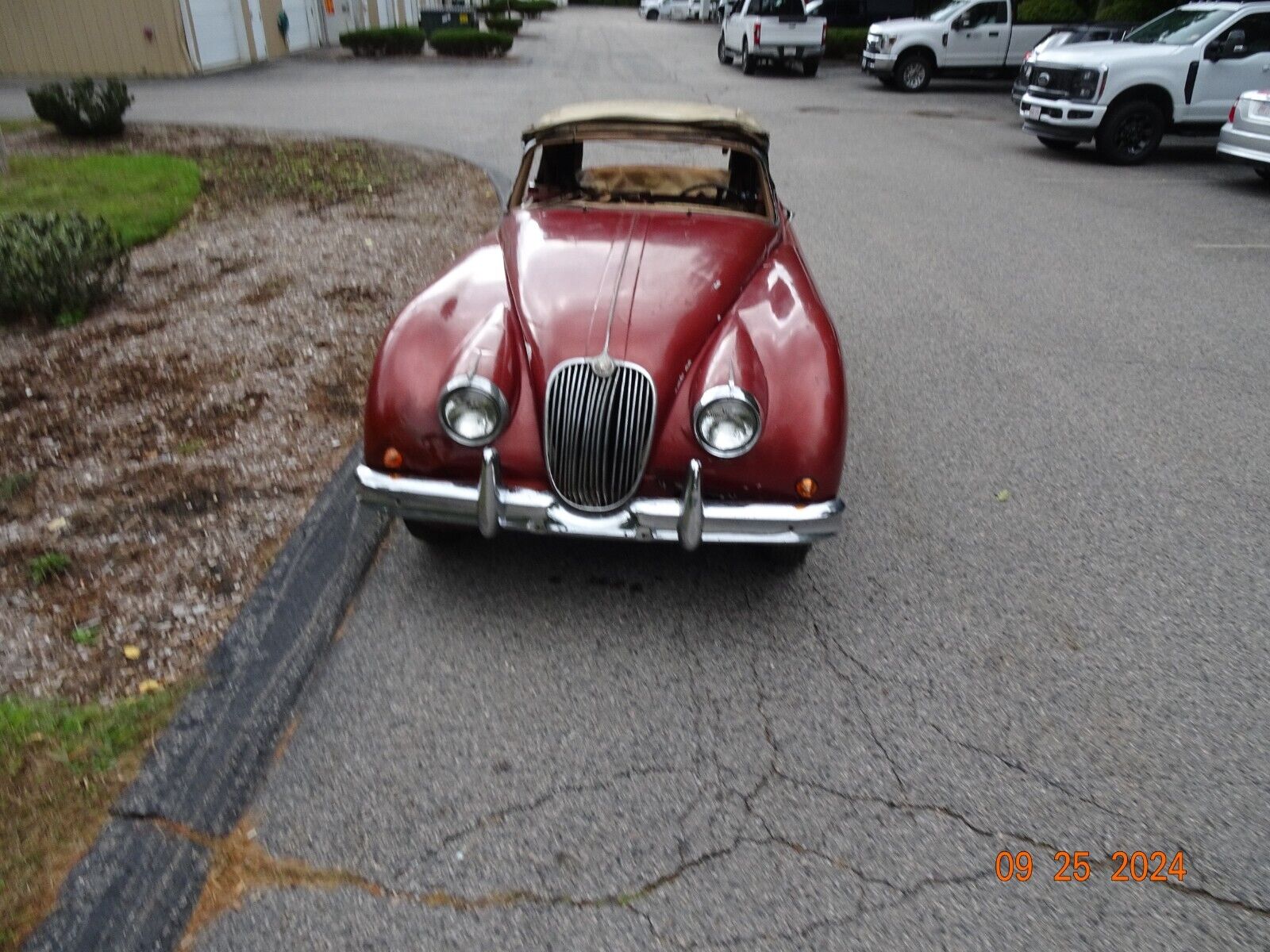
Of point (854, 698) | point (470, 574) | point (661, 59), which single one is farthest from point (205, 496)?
point (661, 59)

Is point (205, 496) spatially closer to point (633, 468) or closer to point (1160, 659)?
point (633, 468)

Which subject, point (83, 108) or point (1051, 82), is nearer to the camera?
point (83, 108)

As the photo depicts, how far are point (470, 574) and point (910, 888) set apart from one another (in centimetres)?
194

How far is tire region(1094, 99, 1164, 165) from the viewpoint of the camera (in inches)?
469

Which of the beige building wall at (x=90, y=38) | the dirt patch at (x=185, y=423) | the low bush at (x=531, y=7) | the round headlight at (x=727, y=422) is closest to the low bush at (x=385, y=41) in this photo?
the beige building wall at (x=90, y=38)

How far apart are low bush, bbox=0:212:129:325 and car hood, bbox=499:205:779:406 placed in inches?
127

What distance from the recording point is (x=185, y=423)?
14.9 feet

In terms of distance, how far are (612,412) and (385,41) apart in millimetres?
24533

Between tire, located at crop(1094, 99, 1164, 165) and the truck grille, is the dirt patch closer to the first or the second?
the truck grille

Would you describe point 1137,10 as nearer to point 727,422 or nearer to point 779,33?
point 779,33

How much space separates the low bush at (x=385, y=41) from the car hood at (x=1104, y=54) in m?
17.2

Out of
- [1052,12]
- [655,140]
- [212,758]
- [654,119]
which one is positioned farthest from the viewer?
[1052,12]

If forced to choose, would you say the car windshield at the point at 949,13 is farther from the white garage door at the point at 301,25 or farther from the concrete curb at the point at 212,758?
the concrete curb at the point at 212,758

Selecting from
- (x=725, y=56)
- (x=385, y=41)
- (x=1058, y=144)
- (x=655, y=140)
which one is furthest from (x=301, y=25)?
(x=655, y=140)
